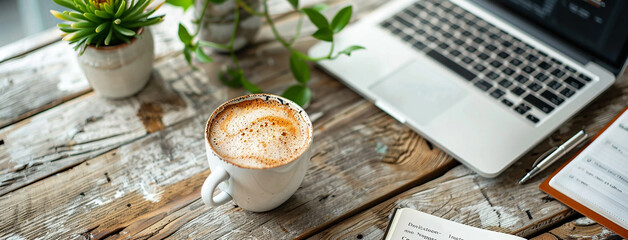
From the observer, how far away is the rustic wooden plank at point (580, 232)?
29.5 inches

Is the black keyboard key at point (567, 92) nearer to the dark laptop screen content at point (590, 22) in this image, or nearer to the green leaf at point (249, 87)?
the dark laptop screen content at point (590, 22)

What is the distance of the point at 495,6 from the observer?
3.38 feet

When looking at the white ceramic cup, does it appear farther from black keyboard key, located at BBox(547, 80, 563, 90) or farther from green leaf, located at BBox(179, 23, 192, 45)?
black keyboard key, located at BBox(547, 80, 563, 90)

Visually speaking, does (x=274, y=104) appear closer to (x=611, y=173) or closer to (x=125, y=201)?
(x=125, y=201)

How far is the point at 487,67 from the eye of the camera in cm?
95

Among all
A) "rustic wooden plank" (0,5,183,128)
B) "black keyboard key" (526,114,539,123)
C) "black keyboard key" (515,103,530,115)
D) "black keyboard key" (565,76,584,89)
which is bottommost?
"rustic wooden plank" (0,5,183,128)

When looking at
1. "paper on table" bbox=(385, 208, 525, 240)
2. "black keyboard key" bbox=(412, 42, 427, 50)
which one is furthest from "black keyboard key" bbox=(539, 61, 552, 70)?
"paper on table" bbox=(385, 208, 525, 240)

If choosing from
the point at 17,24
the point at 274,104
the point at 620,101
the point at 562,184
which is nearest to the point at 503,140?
the point at 562,184

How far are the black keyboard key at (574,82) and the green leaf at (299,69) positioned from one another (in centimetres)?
47

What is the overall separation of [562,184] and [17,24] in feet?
6.15

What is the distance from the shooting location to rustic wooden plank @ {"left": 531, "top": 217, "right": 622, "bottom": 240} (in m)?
0.75

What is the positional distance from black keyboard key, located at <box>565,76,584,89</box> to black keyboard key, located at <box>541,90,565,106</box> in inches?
1.7

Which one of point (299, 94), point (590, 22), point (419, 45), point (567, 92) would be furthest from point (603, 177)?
point (299, 94)

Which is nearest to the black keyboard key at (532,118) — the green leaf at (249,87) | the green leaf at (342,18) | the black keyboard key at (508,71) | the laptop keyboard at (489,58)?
the laptop keyboard at (489,58)
